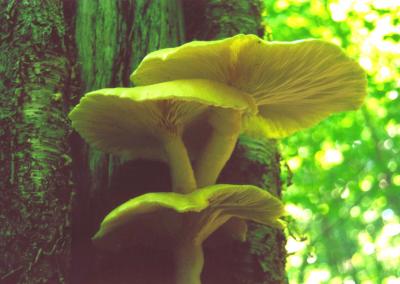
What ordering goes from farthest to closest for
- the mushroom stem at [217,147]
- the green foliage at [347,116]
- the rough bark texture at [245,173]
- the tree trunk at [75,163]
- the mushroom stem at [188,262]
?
the green foliage at [347,116] → the rough bark texture at [245,173] → the mushroom stem at [217,147] → the mushroom stem at [188,262] → the tree trunk at [75,163]

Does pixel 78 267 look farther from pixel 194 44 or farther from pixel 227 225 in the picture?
pixel 194 44

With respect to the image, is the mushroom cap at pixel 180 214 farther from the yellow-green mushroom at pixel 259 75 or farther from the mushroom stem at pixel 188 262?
the yellow-green mushroom at pixel 259 75

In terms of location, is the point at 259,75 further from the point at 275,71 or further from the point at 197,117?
the point at 197,117

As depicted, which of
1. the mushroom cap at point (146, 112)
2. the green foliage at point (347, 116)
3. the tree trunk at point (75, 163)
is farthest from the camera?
the green foliage at point (347, 116)

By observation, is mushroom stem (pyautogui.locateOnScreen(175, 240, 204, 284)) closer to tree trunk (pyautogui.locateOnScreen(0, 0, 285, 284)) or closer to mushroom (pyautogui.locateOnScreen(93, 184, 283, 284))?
mushroom (pyautogui.locateOnScreen(93, 184, 283, 284))

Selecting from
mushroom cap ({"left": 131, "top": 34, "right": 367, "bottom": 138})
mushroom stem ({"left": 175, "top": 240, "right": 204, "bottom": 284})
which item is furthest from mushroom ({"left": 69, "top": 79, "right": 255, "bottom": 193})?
mushroom stem ({"left": 175, "top": 240, "right": 204, "bottom": 284})

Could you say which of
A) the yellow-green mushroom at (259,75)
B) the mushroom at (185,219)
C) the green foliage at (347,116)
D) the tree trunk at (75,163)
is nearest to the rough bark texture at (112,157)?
the tree trunk at (75,163)

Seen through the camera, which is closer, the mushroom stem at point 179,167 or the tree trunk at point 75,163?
the tree trunk at point 75,163

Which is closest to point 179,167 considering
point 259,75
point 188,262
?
point 188,262
